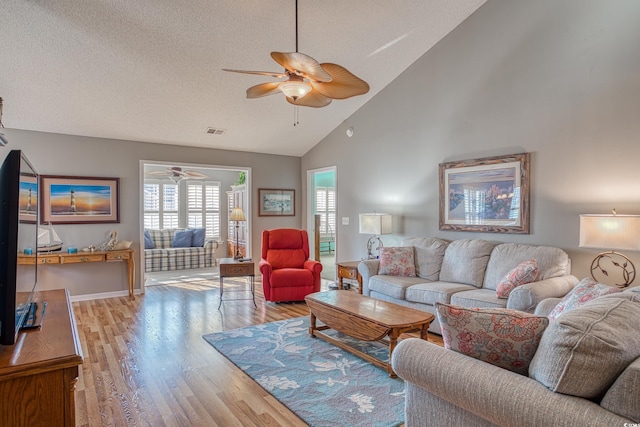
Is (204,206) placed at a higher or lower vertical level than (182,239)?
higher

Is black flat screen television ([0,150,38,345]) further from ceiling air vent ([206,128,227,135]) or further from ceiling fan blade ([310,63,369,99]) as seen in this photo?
ceiling air vent ([206,128,227,135])

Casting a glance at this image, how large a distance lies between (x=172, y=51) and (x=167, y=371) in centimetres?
330

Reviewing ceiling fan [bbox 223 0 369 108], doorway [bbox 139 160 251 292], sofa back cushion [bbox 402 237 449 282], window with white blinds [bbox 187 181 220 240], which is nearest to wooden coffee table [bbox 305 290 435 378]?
sofa back cushion [bbox 402 237 449 282]

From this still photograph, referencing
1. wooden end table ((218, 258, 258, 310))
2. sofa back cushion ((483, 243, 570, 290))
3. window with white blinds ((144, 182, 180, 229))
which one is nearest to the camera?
sofa back cushion ((483, 243, 570, 290))

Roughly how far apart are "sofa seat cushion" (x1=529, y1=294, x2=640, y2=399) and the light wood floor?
1613 millimetres

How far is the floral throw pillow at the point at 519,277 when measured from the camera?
133 inches

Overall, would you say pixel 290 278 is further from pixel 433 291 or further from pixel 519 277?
pixel 519 277

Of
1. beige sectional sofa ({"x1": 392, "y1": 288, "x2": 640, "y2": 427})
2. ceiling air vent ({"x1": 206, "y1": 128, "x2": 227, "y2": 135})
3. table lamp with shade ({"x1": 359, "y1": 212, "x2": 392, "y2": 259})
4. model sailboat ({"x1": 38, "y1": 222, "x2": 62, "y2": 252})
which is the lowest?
beige sectional sofa ({"x1": 392, "y1": 288, "x2": 640, "y2": 427})

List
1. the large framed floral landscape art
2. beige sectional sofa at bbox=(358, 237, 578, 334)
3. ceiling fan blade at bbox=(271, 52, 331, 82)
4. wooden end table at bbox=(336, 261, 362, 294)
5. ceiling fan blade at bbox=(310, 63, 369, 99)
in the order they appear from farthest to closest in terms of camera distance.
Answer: wooden end table at bbox=(336, 261, 362, 294) → the large framed floral landscape art → beige sectional sofa at bbox=(358, 237, 578, 334) → ceiling fan blade at bbox=(310, 63, 369, 99) → ceiling fan blade at bbox=(271, 52, 331, 82)

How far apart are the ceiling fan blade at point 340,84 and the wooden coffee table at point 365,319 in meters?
1.93

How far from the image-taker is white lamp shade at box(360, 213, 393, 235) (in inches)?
202

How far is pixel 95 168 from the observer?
18.5 ft

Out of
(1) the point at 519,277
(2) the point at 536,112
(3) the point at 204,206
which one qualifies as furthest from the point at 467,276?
(3) the point at 204,206

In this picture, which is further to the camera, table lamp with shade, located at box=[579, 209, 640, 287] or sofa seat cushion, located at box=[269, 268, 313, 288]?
sofa seat cushion, located at box=[269, 268, 313, 288]
